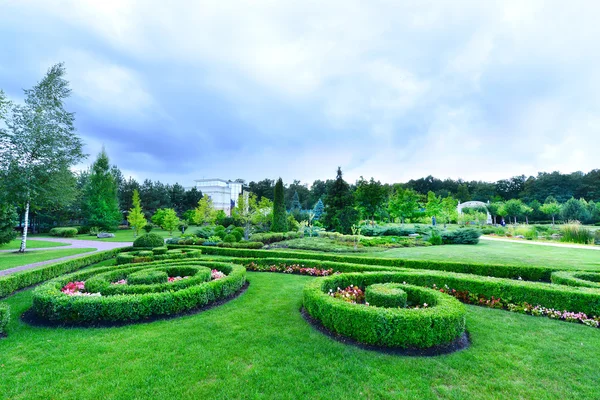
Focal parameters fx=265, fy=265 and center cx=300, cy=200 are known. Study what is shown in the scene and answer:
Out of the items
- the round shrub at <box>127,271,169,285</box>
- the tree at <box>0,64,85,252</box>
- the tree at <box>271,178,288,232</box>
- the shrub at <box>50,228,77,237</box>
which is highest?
the tree at <box>0,64,85,252</box>

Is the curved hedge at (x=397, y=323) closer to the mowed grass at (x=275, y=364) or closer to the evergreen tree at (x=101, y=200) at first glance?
the mowed grass at (x=275, y=364)

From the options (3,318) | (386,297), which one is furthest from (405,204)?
(3,318)

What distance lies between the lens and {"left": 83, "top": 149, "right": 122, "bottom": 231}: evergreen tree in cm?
3422

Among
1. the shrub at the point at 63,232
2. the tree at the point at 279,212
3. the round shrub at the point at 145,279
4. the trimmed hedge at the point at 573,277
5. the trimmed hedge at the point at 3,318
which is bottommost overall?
the shrub at the point at 63,232

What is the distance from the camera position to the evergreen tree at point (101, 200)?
3422 cm

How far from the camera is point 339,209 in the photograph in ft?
93.5

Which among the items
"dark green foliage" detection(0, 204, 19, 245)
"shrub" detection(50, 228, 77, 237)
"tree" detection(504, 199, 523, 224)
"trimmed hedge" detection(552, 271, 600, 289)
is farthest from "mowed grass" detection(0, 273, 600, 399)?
"tree" detection(504, 199, 523, 224)

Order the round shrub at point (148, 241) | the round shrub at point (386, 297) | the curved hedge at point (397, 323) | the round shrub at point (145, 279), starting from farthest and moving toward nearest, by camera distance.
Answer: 1. the round shrub at point (148, 241)
2. the round shrub at point (145, 279)
3. the round shrub at point (386, 297)
4. the curved hedge at point (397, 323)

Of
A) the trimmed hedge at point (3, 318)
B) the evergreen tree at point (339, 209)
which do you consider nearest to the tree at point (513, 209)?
the evergreen tree at point (339, 209)

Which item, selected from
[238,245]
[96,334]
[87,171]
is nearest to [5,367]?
[96,334]

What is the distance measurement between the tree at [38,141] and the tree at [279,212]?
15.1m

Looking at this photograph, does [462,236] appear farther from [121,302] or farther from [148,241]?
[148,241]

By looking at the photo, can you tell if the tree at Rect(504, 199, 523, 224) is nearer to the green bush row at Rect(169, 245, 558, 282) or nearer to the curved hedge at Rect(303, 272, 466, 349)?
the green bush row at Rect(169, 245, 558, 282)

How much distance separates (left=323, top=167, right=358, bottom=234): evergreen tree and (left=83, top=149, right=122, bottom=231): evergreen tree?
1124 inches
